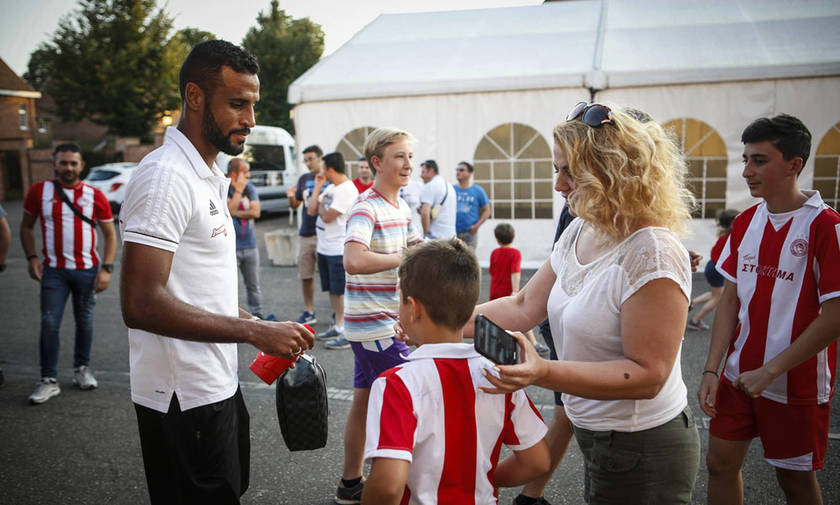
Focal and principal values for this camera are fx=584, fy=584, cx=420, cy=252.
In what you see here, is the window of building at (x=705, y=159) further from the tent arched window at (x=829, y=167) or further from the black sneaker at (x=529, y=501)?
the black sneaker at (x=529, y=501)

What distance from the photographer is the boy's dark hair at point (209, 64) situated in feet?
6.49

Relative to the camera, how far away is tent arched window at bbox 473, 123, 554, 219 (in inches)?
360

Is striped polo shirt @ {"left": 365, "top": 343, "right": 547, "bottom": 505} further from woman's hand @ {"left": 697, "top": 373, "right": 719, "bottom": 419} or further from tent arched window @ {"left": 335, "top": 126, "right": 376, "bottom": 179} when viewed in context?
tent arched window @ {"left": 335, "top": 126, "right": 376, "bottom": 179}

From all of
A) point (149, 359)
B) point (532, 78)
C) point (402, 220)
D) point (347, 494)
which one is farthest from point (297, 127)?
point (149, 359)

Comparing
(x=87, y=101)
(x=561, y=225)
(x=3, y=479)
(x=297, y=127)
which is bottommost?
(x=3, y=479)

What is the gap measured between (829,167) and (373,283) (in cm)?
814

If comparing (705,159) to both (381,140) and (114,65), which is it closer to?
(381,140)

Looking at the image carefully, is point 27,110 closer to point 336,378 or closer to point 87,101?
point 87,101

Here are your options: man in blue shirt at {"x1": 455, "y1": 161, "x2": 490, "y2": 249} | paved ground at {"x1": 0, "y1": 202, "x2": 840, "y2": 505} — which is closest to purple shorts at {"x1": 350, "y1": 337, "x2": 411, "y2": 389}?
paved ground at {"x1": 0, "y1": 202, "x2": 840, "y2": 505}

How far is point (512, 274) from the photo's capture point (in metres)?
5.41

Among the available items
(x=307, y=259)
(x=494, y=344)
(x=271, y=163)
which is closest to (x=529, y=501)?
(x=494, y=344)

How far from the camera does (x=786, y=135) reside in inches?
93.3

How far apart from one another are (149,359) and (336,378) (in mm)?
3140

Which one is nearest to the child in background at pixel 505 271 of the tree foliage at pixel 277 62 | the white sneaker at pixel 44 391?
the white sneaker at pixel 44 391
